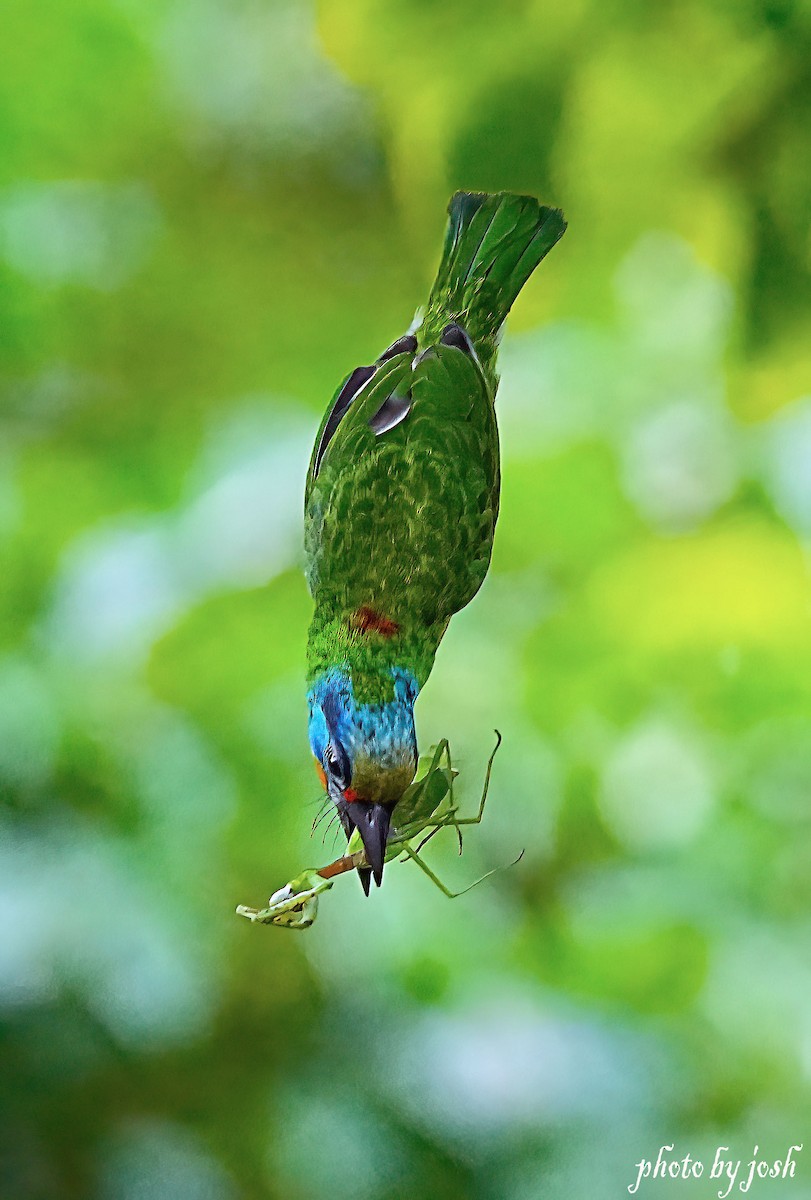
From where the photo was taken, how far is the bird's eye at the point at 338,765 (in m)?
1.84

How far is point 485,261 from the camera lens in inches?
93.3

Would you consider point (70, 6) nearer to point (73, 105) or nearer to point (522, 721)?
point (73, 105)

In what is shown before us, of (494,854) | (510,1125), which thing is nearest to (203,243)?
(494,854)

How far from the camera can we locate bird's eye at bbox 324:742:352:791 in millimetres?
1843

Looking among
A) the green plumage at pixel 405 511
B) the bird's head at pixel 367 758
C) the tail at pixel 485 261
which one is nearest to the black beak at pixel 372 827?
the bird's head at pixel 367 758

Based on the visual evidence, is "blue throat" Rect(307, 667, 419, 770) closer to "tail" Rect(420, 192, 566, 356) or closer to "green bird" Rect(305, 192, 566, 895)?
"green bird" Rect(305, 192, 566, 895)

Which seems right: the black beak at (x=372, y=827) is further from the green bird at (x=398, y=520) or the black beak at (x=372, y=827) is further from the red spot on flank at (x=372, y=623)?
the red spot on flank at (x=372, y=623)

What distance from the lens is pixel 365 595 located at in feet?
6.82

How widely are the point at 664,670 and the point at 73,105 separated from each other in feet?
6.16

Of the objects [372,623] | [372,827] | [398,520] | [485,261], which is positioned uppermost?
[485,261]

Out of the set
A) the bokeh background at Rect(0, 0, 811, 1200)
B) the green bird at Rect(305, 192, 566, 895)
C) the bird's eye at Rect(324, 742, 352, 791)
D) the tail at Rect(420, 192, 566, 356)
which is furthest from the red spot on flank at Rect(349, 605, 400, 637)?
the tail at Rect(420, 192, 566, 356)

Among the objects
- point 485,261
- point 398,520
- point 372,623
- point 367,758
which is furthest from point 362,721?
point 485,261

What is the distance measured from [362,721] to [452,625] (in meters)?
0.69

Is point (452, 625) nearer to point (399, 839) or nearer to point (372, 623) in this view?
point (372, 623)
